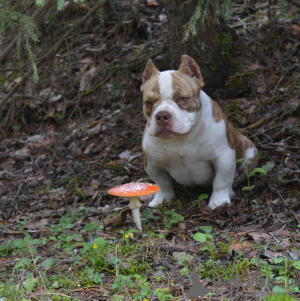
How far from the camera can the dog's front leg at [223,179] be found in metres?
4.34

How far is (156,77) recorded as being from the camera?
4.16 meters

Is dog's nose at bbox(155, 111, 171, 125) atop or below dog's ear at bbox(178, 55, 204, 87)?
below

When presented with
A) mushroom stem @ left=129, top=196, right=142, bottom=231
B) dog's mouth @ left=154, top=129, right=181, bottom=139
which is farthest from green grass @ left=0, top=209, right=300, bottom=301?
dog's mouth @ left=154, top=129, right=181, bottom=139

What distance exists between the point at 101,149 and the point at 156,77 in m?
2.22

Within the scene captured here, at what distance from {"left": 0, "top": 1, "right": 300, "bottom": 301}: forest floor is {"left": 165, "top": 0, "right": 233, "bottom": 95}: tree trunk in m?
0.21

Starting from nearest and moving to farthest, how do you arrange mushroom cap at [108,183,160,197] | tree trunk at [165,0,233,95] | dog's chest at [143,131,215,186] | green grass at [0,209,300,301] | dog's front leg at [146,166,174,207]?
green grass at [0,209,300,301]
mushroom cap at [108,183,160,197]
dog's chest at [143,131,215,186]
dog's front leg at [146,166,174,207]
tree trunk at [165,0,233,95]

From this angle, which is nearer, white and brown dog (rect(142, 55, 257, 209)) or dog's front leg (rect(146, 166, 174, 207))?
white and brown dog (rect(142, 55, 257, 209))

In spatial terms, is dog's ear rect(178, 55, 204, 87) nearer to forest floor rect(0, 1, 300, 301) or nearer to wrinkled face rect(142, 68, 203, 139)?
wrinkled face rect(142, 68, 203, 139)

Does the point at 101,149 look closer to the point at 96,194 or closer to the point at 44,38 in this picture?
the point at 96,194

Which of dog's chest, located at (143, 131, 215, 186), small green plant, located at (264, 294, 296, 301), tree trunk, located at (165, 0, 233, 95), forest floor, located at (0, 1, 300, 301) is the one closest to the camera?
small green plant, located at (264, 294, 296, 301)

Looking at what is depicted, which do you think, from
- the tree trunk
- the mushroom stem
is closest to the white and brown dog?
the mushroom stem

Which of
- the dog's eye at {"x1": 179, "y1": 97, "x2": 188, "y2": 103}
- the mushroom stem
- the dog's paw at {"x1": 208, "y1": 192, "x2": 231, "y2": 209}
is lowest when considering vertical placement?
the dog's paw at {"x1": 208, "y1": 192, "x2": 231, "y2": 209}

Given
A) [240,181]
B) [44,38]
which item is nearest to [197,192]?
[240,181]

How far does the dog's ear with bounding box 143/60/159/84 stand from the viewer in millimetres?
4305
